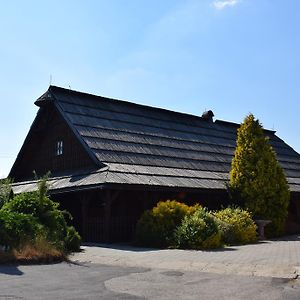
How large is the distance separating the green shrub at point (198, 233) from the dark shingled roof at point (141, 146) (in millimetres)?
2786

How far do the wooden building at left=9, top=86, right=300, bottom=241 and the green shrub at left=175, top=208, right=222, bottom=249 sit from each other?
9.02 feet

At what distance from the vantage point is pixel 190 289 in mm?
8125

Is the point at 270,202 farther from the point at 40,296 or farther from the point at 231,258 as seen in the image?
the point at 40,296

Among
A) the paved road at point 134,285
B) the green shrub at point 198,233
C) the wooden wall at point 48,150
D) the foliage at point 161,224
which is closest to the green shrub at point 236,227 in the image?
the green shrub at point 198,233

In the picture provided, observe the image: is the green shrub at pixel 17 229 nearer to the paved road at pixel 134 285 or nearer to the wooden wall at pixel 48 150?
the paved road at pixel 134 285

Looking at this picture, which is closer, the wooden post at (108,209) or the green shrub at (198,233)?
the green shrub at (198,233)

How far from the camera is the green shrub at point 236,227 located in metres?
17.4

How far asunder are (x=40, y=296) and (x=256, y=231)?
14.1m

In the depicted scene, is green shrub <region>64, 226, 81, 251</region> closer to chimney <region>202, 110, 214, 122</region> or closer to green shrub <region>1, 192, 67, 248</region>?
green shrub <region>1, 192, 67, 248</region>

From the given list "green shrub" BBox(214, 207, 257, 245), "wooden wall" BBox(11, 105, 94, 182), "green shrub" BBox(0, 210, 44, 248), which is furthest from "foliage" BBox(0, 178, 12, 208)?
"green shrub" BBox(214, 207, 257, 245)

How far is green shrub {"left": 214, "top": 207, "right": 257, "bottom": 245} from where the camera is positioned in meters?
17.4

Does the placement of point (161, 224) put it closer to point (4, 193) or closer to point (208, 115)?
point (4, 193)

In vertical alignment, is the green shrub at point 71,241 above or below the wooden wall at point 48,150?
below

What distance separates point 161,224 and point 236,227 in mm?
3194
